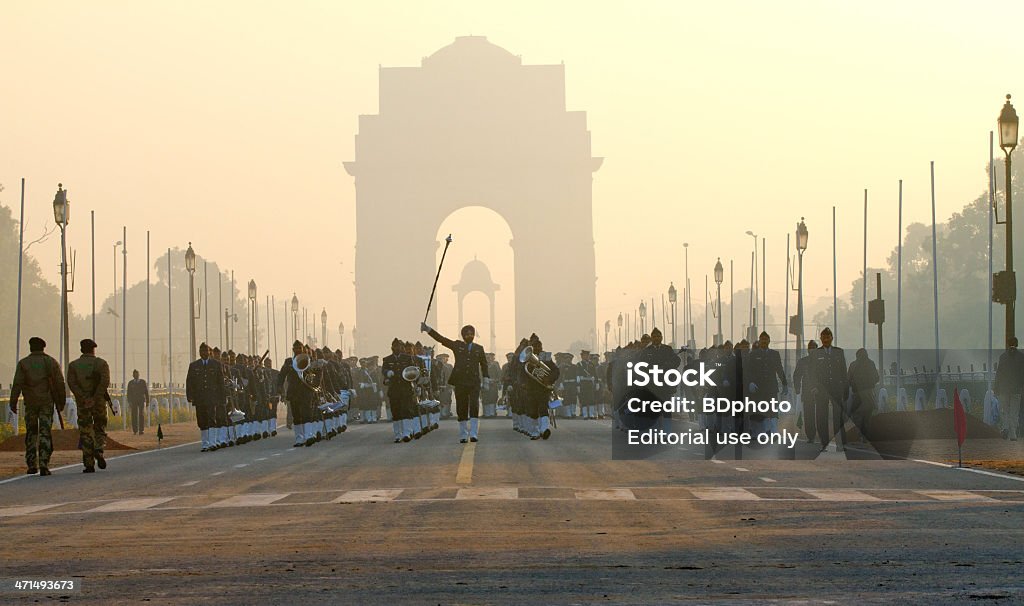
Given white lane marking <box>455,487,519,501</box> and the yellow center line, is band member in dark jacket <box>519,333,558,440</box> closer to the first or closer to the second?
the yellow center line

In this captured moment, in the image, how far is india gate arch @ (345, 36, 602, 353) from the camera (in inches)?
4505

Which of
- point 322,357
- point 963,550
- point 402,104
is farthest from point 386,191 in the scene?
point 963,550

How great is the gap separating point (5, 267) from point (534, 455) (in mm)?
88273

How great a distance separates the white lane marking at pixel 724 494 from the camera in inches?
639

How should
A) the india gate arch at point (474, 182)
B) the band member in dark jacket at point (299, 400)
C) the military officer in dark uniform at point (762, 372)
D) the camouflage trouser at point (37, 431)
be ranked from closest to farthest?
1. the camouflage trouser at point (37, 431)
2. the military officer in dark uniform at point (762, 372)
3. the band member in dark jacket at point (299, 400)
4. the india gate arch at point (474, 182)

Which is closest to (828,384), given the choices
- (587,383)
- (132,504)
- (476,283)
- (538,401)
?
(538,401)

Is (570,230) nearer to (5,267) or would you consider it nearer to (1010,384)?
(5,267)

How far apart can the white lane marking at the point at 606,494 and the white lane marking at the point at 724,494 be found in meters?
0.61

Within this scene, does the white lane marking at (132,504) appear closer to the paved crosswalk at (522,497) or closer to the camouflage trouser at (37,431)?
the paved crosswalk at (522,497)

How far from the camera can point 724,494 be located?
1678 cm

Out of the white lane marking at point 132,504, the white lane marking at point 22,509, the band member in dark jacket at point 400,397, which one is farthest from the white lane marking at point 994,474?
the band member in dark jacket at point 400,397

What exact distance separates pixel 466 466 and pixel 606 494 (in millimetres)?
5381

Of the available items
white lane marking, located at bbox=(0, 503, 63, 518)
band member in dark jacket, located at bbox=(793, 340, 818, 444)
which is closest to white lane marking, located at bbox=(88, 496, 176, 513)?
white lane marking, located at bbox=(0, 503, 63, 518)

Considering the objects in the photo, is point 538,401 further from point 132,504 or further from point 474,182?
point 474,182
